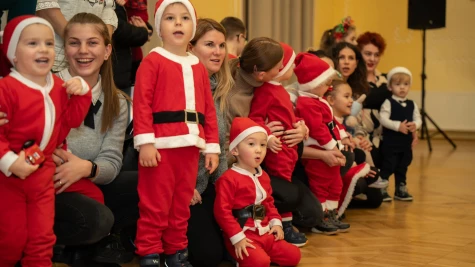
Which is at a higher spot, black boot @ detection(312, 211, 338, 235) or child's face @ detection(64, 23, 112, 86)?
child's face @ detection(64, 23, 112, 86)

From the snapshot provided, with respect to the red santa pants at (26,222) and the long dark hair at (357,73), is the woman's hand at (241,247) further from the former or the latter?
the long dark hair at (357,73)

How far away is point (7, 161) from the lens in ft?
7.69

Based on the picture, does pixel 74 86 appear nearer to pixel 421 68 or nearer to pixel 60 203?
pixel 60 203

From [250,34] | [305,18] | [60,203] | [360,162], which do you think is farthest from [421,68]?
[60,203]

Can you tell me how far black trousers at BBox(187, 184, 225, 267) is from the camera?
3.20 metres

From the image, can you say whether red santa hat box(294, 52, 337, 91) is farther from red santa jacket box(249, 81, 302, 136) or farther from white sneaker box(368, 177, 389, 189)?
white sneaker box(368, 177, 389, 189)

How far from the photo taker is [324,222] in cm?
399

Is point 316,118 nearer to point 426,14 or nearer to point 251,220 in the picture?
point 251,220

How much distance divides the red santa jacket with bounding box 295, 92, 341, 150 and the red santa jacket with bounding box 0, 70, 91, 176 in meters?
1.72

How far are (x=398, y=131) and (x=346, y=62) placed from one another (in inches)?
26.6

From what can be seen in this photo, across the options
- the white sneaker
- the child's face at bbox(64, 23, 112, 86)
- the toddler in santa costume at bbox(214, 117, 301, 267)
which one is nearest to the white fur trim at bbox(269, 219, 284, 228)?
the toddler in santa costume at bbox(214, 117, 301, 267)

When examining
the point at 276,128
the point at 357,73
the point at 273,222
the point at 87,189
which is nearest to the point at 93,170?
the point at 87,189

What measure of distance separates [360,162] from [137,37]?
1824 mm

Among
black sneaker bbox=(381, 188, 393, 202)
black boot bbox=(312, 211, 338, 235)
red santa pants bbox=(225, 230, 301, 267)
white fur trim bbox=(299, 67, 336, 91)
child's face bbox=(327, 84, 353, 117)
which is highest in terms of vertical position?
white fur trim bbox=(299, 67, 336, 91)
